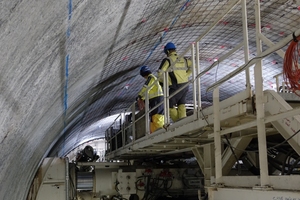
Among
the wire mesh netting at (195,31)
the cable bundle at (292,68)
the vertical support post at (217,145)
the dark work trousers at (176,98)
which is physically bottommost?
the vertical support post at (217,145)

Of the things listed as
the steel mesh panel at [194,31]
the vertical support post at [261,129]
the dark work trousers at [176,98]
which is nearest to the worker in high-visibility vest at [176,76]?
the dark work trousers at [176,98]

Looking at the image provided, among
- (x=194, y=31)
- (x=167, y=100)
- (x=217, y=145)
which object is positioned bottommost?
(x=217, y=145)

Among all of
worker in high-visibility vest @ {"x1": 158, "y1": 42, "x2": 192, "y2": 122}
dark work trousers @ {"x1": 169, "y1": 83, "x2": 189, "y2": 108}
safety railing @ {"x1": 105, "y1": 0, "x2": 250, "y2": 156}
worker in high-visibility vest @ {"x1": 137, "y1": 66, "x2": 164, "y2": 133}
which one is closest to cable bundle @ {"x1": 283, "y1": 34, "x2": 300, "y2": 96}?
safety railing @ {"x1": 105, "y1": 0, "x2": 250, "y2": 156}

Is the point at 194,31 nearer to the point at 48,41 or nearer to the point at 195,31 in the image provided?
the point at 195,31

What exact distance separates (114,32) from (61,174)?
5.24 metres

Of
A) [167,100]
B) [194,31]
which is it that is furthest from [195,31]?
[167,100]

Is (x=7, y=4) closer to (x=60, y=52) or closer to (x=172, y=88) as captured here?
(x=60, y=52)

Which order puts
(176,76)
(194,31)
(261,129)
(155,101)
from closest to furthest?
(261,129) < (176,76) < (155,101) < (194,31)

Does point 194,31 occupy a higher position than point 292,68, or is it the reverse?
point 194,31

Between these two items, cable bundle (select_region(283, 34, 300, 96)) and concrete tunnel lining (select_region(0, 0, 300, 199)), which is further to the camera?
cable bundle (select_region(283, 34, 300, 96))

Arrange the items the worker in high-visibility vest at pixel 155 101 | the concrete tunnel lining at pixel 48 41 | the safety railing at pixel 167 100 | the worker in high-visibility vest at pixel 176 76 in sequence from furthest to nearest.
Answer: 1. the worker in high-visibility vest at pixel 155 101
2. the worker in high-visibility vest at pixel 176 76
3. the safety railing at pixel 167 100
4. the concrete tunnel lining at pixel 48 41

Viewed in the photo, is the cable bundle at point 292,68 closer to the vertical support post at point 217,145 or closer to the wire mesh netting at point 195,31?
the vertical support post at point 217,145

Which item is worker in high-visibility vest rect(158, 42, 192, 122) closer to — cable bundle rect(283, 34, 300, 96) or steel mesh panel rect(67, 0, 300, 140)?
steel mesh panel rect(67, 0, 300, 140)

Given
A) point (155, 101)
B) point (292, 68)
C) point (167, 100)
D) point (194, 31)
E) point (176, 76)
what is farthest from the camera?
point (194, 31)
